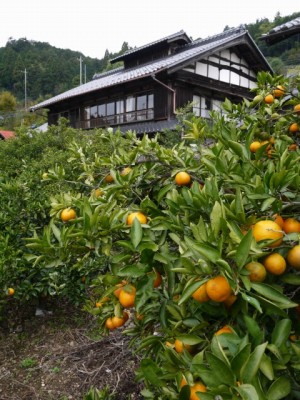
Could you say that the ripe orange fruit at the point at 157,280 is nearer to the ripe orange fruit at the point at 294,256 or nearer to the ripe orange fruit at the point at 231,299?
the ripe orange fruit at the point at 231,299

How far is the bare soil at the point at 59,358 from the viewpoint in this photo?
2.46 meters

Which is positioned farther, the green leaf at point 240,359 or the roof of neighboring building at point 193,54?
the roof of neighboring building at point 193,54

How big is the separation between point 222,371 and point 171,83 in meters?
12.5

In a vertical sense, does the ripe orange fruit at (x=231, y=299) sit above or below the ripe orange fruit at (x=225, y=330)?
above

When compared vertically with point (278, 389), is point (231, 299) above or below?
above

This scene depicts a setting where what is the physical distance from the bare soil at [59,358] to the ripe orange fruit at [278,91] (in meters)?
2.07

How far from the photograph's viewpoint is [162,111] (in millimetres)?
12750

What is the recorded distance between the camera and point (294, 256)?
3.15 ft

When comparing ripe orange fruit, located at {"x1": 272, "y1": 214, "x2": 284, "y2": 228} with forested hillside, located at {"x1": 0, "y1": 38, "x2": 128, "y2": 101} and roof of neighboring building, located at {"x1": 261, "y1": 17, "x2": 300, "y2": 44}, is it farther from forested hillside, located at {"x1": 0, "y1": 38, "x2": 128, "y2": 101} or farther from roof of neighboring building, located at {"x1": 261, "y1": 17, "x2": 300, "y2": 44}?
forested hillside, located at {"x1": 0, "y1": 38, "x2": 128, "y2": 101}

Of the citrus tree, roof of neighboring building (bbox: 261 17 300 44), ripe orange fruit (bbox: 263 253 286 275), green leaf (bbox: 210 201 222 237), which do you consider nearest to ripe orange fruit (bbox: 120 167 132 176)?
the citrus tree

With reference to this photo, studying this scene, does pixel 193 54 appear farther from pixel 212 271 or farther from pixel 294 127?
pixel 212 271

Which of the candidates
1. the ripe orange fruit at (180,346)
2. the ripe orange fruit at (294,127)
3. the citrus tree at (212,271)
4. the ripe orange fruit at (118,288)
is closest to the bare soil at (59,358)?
the citrus tree at (212,271)

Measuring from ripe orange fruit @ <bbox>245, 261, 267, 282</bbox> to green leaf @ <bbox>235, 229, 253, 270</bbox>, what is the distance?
2.6 inches

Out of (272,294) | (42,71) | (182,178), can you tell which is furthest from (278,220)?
(42,71)
